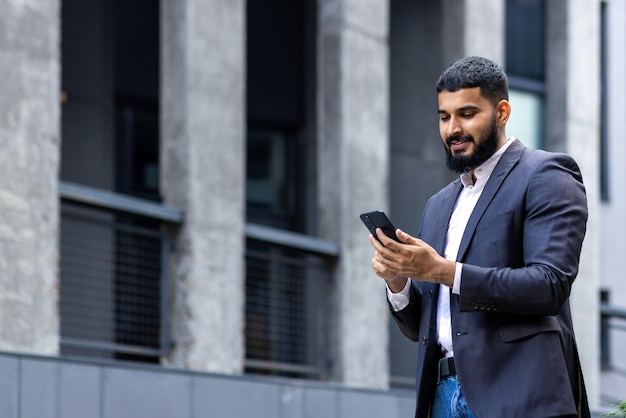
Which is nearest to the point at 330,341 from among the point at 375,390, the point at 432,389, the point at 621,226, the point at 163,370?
the point at 375,390

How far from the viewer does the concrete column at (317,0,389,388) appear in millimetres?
15812

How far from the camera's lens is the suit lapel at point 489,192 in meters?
4.60

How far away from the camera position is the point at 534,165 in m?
4.59

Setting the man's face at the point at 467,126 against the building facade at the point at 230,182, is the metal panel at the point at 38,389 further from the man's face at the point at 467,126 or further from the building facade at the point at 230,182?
the man's face at the point at 467,126

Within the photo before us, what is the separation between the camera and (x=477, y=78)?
4.55m

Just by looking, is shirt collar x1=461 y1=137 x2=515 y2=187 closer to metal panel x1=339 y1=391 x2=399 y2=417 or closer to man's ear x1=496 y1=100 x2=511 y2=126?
man's ear x1=496 y1=100 x2=511 y2=126

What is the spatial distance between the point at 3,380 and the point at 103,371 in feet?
3.68

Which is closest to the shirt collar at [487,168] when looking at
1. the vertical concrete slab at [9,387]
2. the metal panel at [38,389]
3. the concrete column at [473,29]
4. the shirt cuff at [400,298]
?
the shirt cuff at [400,298]

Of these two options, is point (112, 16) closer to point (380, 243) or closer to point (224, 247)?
point (224, 247)

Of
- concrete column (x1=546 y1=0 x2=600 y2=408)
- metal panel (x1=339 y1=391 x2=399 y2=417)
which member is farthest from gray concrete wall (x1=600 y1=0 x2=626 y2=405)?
metal panel (x1=339 y1=391 x2=399 y2=417)

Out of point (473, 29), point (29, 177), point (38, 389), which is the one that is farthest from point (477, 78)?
point (473, 29)

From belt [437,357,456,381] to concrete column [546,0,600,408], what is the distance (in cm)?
1493

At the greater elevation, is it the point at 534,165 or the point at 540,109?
the point at 540,109

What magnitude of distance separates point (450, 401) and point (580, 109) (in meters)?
15.6
